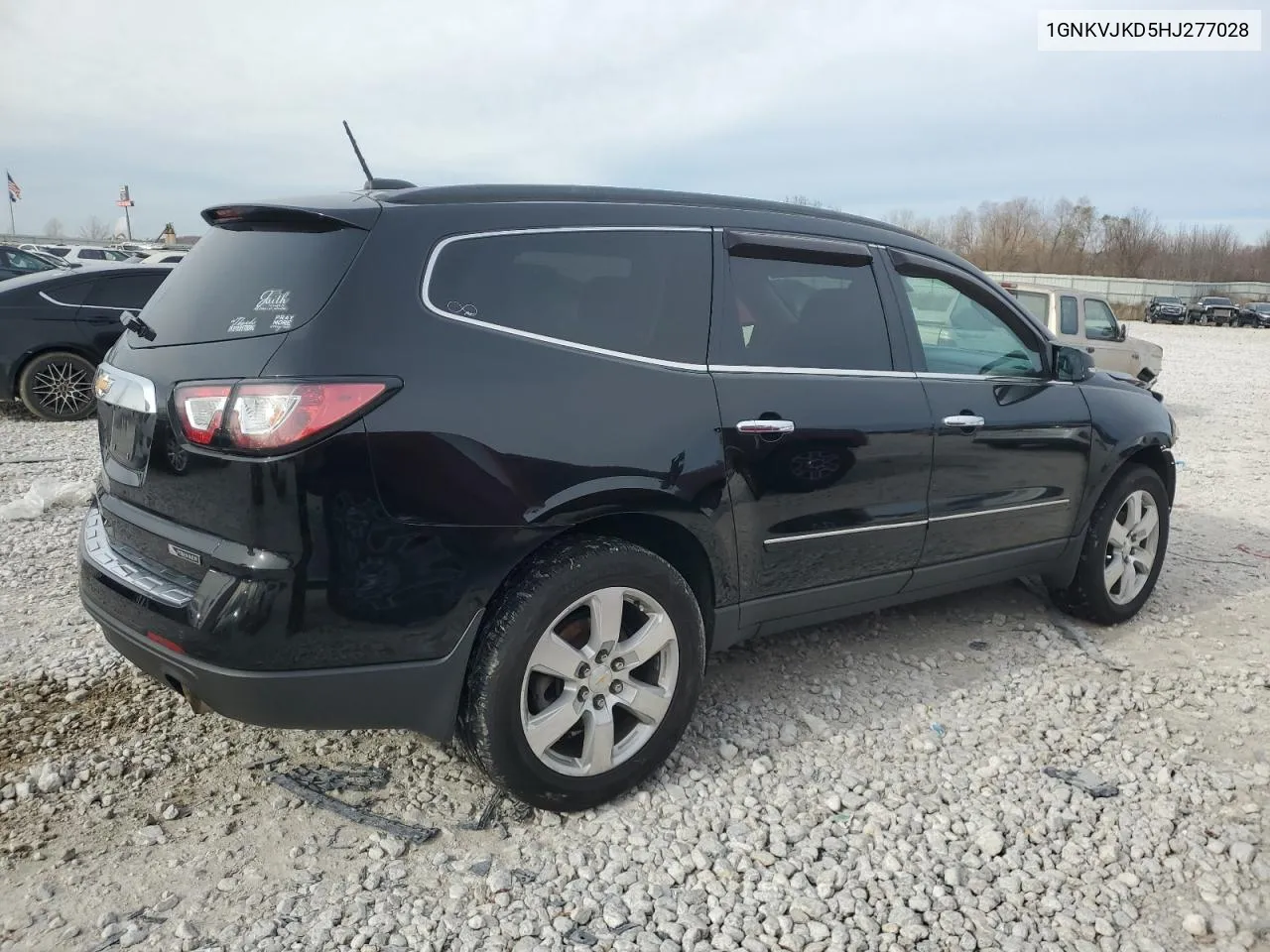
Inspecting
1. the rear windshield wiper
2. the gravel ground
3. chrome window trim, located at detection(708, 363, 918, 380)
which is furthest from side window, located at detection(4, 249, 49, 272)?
chrome window trim, located at detection(708, 363, 918, 380)

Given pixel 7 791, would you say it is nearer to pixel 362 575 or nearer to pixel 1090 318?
pixel 362 575

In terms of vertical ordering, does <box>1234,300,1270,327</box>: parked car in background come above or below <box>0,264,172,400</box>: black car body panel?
below

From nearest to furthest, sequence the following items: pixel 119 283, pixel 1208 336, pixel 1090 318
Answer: pixel 119 283 < pixel 1090 318 < pixel 1208 336

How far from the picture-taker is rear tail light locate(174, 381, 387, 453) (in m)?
2.41

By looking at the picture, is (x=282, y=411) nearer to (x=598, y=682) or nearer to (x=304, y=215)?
(x=304, y=215)

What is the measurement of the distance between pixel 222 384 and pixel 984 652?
3427 millimetres

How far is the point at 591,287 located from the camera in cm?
299

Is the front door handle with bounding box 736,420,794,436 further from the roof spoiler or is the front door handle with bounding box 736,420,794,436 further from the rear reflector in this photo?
the rear reflector

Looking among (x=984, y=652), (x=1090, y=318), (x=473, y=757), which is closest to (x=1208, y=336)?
(x=1090, y=318)

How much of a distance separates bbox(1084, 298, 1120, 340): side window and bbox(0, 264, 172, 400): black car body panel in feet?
36.2

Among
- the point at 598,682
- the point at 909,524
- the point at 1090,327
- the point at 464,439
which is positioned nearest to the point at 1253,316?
the point at 1090,327

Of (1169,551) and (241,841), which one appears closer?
(241,841)

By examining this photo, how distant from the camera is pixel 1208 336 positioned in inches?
1532

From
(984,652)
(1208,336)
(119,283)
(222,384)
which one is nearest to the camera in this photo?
(222,384)
